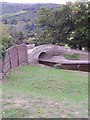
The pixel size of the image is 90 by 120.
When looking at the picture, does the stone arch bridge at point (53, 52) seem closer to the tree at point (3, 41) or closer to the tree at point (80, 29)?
the tree at point (80, 29)

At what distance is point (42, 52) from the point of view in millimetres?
19766

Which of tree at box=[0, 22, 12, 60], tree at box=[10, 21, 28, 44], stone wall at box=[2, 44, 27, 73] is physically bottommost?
stone wall at box=[2, 44, 27, 73]

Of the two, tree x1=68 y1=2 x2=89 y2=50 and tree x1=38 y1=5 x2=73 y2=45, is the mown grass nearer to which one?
tree x1=68 y1=2 x2=89 y2=50

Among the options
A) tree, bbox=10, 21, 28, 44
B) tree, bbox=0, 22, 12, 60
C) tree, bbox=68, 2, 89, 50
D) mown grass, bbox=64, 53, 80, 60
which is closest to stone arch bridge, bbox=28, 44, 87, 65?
mown grass, bbox=64, 53, 80, 60

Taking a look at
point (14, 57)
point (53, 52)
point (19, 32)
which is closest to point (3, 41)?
point (14, 57)

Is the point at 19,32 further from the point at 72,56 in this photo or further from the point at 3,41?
the point at 3,41

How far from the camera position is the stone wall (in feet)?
37.4

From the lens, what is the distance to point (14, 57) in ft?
43.2

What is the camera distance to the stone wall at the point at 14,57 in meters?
11.4

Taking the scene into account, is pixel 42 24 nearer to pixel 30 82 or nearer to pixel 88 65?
pixel 88 65

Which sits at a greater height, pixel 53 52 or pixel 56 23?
pixel 56 23

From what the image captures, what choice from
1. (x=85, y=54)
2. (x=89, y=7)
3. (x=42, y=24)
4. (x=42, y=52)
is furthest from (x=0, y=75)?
(x=42, y=24)

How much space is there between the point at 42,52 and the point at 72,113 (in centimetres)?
1563

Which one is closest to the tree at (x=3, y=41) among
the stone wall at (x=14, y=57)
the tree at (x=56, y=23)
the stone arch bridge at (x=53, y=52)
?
the stone wall at (x=14, y=57)
